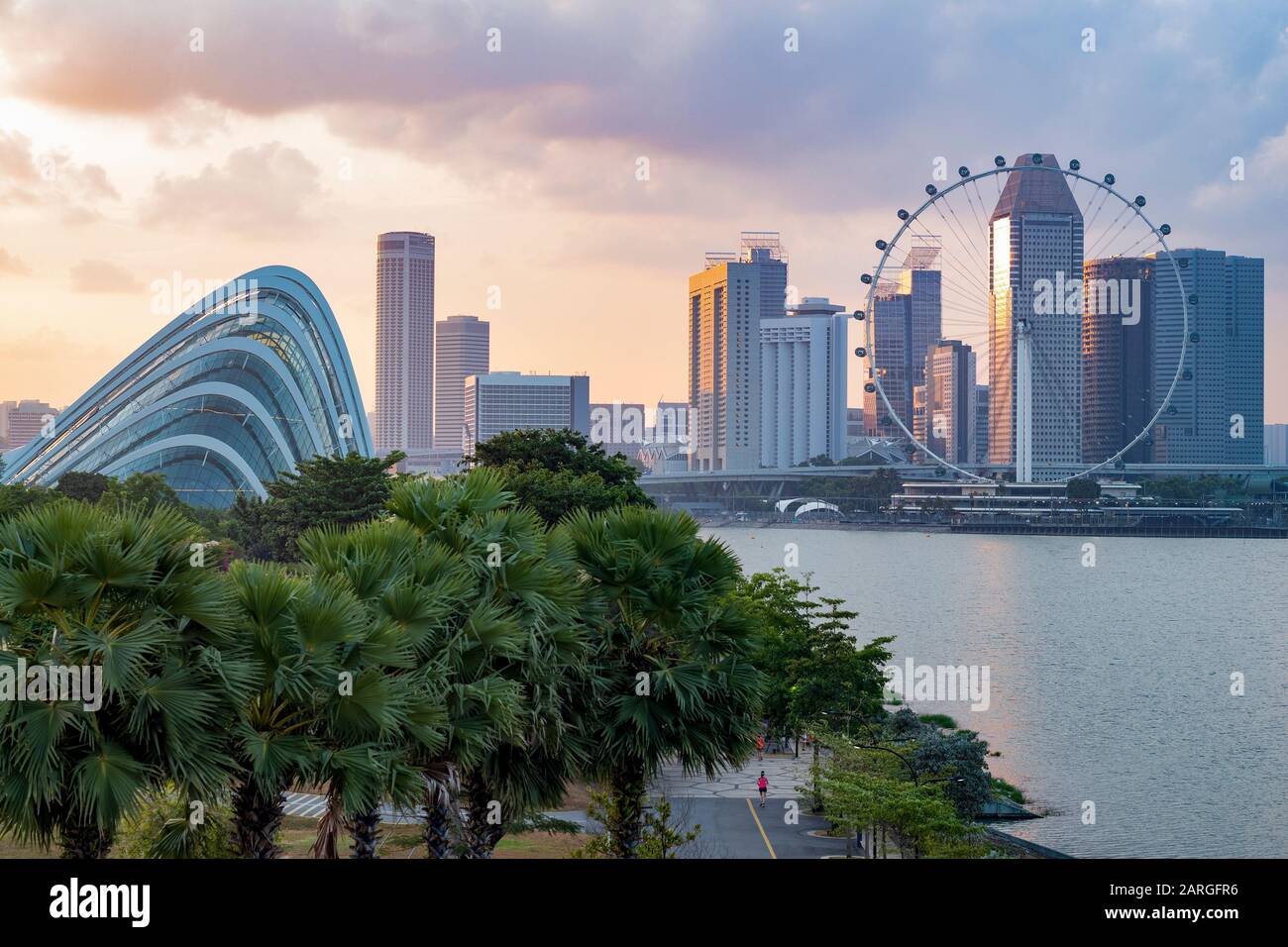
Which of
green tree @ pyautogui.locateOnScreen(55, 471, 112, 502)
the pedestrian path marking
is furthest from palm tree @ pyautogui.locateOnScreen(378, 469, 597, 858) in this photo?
green tree @ pyautogui.locateOnScreen(55, 471, 112, 502)

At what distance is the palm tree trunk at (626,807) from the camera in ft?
51.3

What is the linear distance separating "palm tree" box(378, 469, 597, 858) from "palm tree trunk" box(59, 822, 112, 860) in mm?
3529

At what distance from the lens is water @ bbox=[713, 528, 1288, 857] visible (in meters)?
37.8

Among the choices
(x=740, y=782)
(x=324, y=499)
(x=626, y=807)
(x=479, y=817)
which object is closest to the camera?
(x=479, y=817)

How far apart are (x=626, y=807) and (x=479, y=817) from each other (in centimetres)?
184

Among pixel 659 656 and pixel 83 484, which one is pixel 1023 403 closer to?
pixel 83 484

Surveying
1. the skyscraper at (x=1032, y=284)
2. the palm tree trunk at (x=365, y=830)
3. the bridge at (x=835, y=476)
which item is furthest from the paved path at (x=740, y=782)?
the skyscraper at (x=1032, y=284)

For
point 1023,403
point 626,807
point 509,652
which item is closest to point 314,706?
point 509,652

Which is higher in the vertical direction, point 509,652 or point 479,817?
point 509,652

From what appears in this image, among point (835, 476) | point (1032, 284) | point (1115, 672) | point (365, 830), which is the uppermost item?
point (1032, 284)

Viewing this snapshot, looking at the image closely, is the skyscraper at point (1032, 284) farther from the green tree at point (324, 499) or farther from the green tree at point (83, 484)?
the green tree at point (324, 499)

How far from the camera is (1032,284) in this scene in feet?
612
